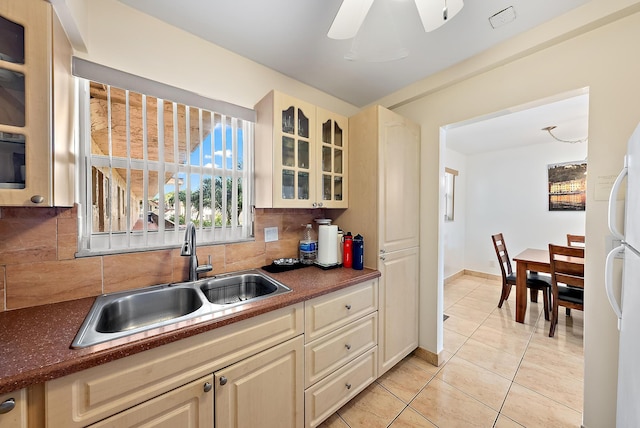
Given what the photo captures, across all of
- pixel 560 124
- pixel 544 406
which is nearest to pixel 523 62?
pixel 560 124

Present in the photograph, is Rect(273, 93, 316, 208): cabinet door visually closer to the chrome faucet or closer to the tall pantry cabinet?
the tall pantry cabinet

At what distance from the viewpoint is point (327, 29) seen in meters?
1.47

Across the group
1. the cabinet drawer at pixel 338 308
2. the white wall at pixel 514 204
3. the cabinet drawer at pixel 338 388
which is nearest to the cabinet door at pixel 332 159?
the cabinet drawer at pixel 338 308

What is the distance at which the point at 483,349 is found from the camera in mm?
2248

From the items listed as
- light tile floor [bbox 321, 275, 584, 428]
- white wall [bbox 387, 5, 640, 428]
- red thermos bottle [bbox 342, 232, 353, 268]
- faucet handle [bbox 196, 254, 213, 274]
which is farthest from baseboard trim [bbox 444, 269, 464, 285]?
faucet handle [bbox 196, 254, 213, 274]

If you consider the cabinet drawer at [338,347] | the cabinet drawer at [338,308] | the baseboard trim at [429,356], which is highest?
the cabinet drawer at [338,308]

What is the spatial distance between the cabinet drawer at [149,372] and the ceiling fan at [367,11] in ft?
4.66

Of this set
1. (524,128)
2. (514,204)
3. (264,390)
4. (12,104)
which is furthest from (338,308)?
(514,204)

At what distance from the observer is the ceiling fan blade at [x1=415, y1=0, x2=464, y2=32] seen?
37.4 inches

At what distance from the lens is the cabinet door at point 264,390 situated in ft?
3.38

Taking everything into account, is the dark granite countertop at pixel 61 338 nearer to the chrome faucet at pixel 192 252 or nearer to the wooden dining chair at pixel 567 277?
the chrome faucet at pixel 192 252

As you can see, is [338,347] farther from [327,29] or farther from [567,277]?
[567,277]

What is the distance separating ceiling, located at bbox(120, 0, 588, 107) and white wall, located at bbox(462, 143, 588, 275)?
334 cm

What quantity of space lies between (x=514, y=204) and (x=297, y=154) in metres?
4.34
